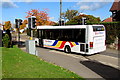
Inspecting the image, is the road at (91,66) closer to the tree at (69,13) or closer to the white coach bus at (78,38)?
the white coach bus at (78,38)

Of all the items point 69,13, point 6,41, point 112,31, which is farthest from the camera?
point 69,13

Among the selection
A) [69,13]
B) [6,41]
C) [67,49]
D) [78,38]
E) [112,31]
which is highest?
[69,13]

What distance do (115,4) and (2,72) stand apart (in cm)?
3594

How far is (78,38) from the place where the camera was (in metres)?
13.7

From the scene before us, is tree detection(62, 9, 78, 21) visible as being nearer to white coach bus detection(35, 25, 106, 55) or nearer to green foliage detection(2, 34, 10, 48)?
white coach bus detection(35, 25, 106, 55)

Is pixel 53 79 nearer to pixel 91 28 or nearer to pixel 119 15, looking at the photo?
pixel 91 28

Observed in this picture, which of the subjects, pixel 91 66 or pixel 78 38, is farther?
pixel 78 38

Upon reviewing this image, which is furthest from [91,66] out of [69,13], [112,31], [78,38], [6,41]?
[69,13]

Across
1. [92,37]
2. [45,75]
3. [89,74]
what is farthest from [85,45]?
[45,75]

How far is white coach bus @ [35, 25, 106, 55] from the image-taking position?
12.9 m

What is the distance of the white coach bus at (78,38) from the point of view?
12930mm

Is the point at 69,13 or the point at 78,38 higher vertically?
the point at 69,13

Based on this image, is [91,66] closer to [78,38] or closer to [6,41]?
[78,38]

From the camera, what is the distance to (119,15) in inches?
1001
